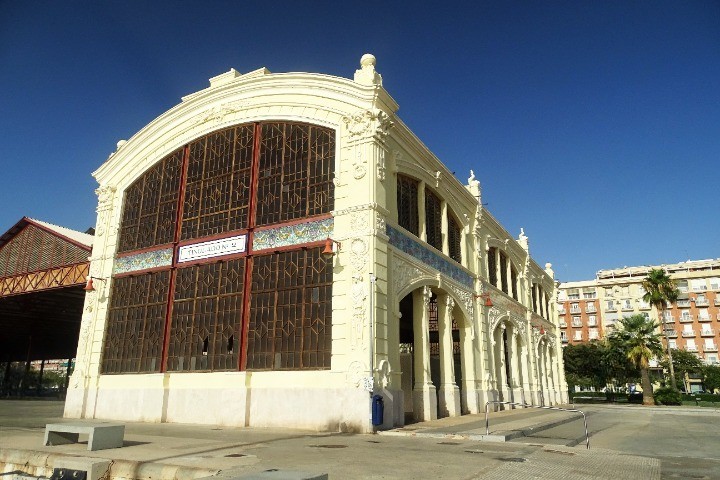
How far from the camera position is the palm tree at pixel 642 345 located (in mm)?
49062

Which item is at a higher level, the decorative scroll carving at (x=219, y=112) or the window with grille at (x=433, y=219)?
the decorative scroll carving at (x=219, y=112)

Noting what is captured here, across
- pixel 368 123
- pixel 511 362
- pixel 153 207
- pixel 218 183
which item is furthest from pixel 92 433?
pixel 511 362

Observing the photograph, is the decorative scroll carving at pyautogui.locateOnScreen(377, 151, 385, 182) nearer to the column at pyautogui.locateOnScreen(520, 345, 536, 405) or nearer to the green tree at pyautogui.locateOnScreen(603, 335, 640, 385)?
the column at pyautogui.locateOnScreen(520, 345, 536, 405)

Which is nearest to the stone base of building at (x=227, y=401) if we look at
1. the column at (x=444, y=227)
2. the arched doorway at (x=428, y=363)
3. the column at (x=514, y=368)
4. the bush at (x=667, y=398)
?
the arched doorway at (x=428, y=363)

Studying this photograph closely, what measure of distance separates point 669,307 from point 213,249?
300ft

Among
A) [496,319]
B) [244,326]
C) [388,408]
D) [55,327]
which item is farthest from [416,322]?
[55,327]

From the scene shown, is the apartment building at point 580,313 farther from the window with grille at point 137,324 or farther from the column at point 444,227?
the window with grille at point 137,324

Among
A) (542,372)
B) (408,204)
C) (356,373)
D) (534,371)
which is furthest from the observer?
(542,372)

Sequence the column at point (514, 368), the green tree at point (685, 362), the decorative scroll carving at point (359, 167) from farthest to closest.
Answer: the green tree at point (685, 362) < the column at point (514, 368) < the decorative scroll carving at point (359, 167)

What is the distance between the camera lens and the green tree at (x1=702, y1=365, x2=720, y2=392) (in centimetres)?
7325

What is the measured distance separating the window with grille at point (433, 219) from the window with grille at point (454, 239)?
141 cm

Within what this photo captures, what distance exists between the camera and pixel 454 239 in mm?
26406

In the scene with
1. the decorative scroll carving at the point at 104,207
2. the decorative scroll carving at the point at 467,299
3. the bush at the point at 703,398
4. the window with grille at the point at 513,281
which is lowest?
the bush at the point at 703,398

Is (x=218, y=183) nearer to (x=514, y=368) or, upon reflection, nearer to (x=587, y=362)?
(x=514, y=368)
